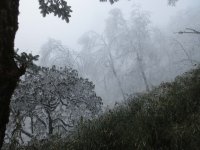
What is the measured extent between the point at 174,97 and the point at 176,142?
262 centimetres

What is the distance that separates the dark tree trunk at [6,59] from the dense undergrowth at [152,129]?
288 centimetres

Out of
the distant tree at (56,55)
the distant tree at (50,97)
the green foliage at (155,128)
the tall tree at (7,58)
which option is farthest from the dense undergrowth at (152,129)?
the distant tree at (56,55)

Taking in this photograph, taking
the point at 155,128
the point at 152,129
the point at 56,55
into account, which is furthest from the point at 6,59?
the point at 56,55

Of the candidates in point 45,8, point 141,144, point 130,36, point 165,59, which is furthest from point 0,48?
point 165,59

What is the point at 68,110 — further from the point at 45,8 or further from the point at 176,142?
the point at 176,142

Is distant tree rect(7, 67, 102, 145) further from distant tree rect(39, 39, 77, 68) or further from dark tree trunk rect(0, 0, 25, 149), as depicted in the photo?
distant tree rect(39, 39, 77, 68)

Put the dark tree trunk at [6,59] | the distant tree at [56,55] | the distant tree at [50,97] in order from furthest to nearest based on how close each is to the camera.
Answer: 1. the distant tree at [56,55]
2. the distant tree at [50,97]
3. the dark tree trunk at [6,59]

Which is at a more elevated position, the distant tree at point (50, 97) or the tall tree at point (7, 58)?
the distant tree at point (50, 97)

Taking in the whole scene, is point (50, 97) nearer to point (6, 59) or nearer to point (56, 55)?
point (6, 59)

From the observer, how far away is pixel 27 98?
13852 mm

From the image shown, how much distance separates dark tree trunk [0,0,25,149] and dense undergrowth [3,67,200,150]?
9.46ft

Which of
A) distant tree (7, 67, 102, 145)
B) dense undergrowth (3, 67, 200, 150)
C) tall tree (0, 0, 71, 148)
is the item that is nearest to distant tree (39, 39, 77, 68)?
distant tree (7, 67, 102, 145)

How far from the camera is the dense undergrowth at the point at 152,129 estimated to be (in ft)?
19.2

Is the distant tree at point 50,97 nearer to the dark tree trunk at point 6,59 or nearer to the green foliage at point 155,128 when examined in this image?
the green foliage at point 155,128
